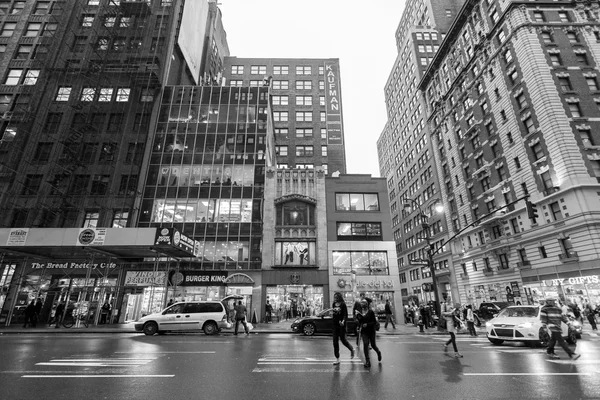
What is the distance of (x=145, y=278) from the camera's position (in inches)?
1094

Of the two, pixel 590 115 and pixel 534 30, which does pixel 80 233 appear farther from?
pixel 534 30

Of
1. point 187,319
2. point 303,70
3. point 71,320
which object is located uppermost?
point 303,70

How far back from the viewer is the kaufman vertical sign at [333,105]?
171ft

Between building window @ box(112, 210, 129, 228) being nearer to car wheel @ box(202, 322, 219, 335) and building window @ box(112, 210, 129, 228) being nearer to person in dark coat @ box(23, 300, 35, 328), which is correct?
person in dark coat @ box(23, 300, 35, 328)

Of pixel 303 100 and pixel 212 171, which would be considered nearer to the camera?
pixel 212 171

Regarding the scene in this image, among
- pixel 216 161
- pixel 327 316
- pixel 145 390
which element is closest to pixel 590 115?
pixel 327 316

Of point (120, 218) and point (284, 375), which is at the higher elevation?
point (120, 218)

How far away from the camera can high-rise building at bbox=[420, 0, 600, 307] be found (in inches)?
1142

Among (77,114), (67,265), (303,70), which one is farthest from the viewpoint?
(303,70)

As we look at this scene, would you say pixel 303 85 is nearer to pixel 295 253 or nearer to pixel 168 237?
pixel 295 253

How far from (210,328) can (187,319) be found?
1.44 m

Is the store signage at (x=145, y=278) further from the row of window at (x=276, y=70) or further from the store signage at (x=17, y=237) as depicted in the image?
the row of window at (x=276, y=70)

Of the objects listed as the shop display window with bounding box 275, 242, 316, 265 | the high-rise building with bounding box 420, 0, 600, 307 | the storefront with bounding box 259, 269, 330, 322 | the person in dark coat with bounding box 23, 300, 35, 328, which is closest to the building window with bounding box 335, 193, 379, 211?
the shop display window with bounding box 275, 242, 316, 265

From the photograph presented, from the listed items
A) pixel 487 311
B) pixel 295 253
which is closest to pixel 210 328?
pixel 295 253
